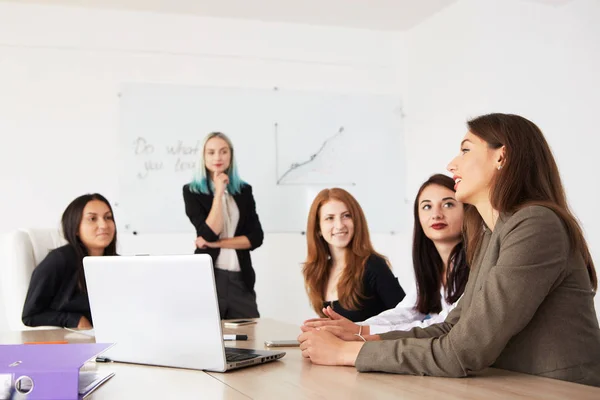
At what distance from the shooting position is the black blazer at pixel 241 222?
441cm

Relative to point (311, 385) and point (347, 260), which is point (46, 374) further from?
point (347, 260)

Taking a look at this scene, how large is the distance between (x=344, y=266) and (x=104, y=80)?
8.53ft

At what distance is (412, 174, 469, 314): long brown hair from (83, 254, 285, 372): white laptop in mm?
968

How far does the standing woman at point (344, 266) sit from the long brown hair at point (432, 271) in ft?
1.33

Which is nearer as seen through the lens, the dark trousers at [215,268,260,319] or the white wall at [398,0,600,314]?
the white wall at [398,0,600,314]

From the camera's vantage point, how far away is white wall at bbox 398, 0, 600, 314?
13.4 ft

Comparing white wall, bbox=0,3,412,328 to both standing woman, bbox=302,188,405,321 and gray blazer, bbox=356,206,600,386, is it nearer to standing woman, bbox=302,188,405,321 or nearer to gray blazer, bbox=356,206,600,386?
standing woman, bbox=302,188,405,321


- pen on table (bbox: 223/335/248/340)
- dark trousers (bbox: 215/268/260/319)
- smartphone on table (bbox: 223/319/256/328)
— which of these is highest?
pen on table (bbox: 223/335/248/340)

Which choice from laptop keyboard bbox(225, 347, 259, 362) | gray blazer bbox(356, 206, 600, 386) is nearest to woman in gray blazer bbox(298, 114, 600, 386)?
gray blazer bbox(356, 206, 600, 386)

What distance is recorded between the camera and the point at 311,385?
4.48 ft

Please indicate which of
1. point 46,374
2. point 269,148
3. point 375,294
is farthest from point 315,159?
point 46,374

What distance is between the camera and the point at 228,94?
5148 millimetres

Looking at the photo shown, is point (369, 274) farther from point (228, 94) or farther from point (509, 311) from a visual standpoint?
point (228, 94)

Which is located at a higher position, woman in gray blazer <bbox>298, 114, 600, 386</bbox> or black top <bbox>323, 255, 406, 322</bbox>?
woman in gray blazer <bbox>298, 114, 600, 386</bbox>
